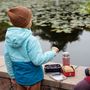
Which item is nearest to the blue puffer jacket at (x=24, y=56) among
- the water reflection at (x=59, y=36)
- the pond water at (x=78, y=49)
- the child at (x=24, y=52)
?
the child at (x=24, y=52)

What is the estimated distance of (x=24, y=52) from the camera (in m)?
3.07

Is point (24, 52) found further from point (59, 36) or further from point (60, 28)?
point (60, 28)

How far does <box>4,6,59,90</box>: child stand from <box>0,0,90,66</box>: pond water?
7.33ft

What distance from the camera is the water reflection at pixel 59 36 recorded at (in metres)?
6.28

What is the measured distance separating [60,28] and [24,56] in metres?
4.21

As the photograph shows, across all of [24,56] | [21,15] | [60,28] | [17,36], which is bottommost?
[60,28]

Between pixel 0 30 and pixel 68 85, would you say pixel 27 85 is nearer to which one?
pixel 68 85

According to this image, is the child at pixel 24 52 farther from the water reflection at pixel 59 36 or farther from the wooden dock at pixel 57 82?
the water reflection at pixel 59 36

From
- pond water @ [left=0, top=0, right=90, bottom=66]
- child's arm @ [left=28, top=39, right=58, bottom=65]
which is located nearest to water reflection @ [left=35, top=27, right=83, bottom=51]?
pond water @ [left=0, top=0, right=90, bottom=66]

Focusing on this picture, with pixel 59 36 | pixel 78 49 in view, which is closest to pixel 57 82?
pixel 78 49

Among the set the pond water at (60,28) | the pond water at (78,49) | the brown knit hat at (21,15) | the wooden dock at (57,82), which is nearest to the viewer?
the brown knit hat at (21,15)

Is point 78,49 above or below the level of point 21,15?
below

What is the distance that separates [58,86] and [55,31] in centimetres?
371

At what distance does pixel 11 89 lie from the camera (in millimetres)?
3785
